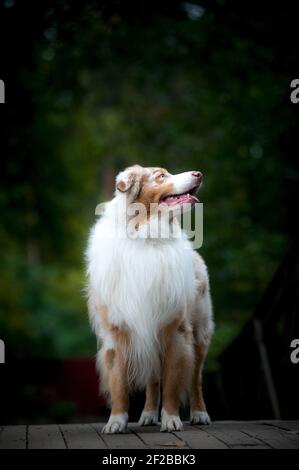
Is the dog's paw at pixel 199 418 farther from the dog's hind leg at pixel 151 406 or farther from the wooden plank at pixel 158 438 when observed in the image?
the wooden plank at pixel 158 438

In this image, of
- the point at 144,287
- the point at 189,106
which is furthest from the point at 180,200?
the point at 189,106

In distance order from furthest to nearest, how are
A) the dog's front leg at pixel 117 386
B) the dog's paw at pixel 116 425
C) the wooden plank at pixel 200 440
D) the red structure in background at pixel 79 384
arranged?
1. the red structure in background at pixel 79 384
2. the dog's front leg at pixel 117 386
3. the dog's paw at pixel 116 425
4. the wooden plank at pixel 200 440

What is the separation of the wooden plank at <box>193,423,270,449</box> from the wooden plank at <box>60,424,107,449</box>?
734 millimetres

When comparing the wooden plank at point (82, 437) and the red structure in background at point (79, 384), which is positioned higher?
the wooden plank at point (82, 437)

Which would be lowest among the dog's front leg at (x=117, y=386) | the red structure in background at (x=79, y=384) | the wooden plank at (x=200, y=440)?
the red structure in background at (x=79, y=384)

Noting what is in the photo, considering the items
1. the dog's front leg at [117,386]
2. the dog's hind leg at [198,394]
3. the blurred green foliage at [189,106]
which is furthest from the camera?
the blurred green foliage at [189,106]

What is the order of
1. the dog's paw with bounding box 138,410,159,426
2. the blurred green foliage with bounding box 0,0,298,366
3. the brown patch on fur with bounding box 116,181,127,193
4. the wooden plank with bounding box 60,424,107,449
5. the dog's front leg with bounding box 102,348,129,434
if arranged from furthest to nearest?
the blurred green foliage with bounding box 0,0,298,366 → the dog's paw with bounding box 138,410,159,426 → the brown patch on fur with bounding box 116,181,127,193 → the dog's front leg with bounding box 102,348,129,434 → the wooden plank with bounding box 60,424,107,449

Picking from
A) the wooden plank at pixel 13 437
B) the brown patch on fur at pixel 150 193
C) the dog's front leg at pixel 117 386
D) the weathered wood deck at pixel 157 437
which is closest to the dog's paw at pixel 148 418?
the weathered wood deck at pixel 157 437

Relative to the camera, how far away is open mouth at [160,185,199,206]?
5.00 m

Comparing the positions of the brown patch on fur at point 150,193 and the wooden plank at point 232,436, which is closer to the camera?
the wooden plank at point 232,436

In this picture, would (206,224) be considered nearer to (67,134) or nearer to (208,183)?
(208,183)

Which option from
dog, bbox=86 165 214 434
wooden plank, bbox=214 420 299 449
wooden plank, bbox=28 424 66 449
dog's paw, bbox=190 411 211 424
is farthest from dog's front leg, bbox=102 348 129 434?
dog's paw, bbox=190 411 211 424

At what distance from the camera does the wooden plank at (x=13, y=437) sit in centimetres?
425

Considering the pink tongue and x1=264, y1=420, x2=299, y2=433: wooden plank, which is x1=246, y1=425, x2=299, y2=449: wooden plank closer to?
x1=264, y1=420, x2=299, y2=433: wooden plank
